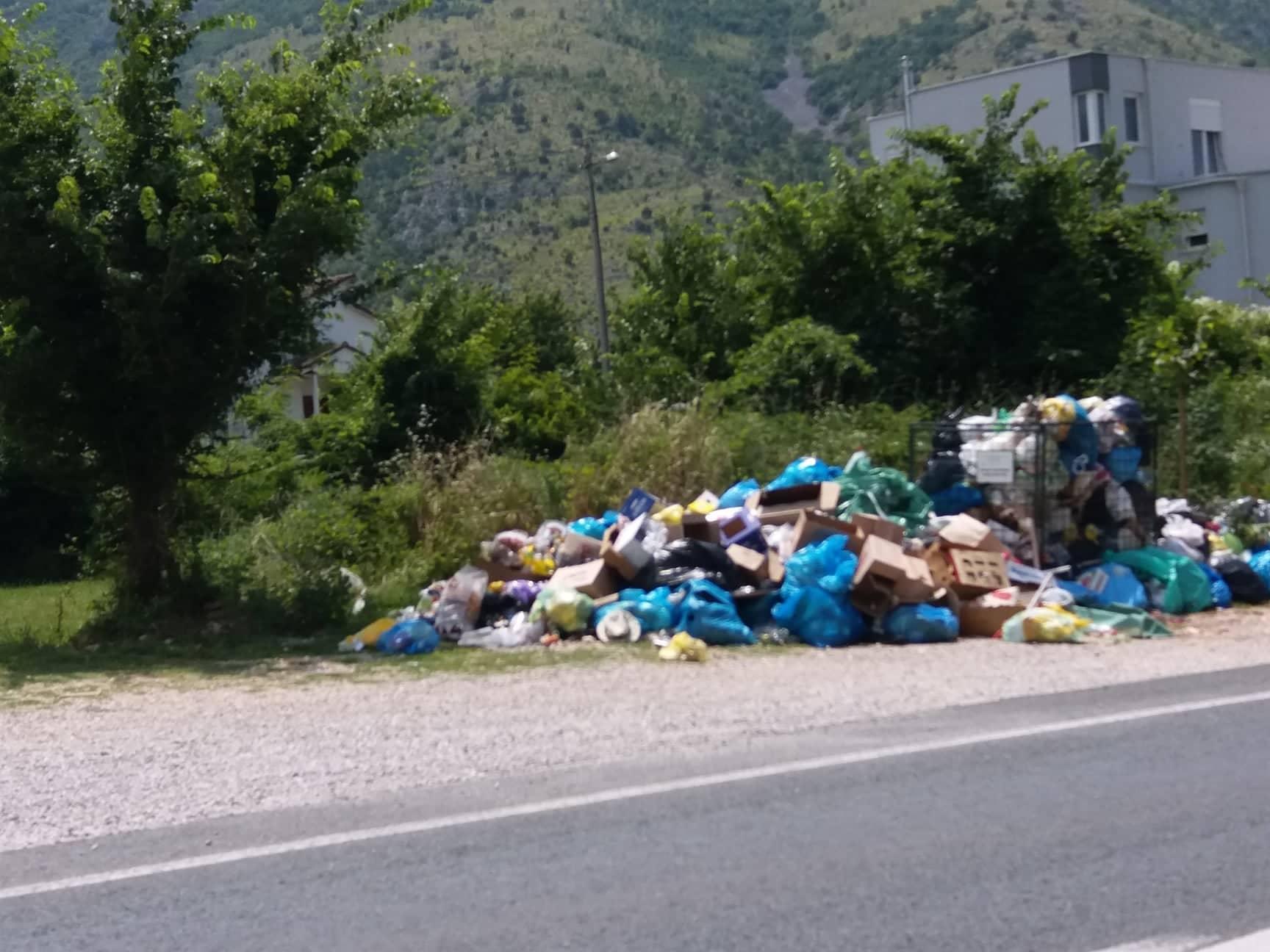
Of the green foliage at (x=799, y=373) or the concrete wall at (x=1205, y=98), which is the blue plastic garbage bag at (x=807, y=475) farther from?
the concrete wall at (x=1205, y=98)

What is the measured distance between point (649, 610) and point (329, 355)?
6781 mm

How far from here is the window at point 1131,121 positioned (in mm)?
45312

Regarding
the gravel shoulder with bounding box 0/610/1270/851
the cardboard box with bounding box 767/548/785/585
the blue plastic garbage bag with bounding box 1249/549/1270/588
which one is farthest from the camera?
the blue plastic garbage bag with bounding box 1249/549/1270/588

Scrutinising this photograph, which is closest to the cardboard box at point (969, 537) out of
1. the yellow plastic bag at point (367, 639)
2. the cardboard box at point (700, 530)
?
the cardboard box at point (700, 530)

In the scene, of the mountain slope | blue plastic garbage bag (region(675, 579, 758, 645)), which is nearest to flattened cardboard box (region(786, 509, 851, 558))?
blue plastic garbage bag (region(675, 579, 758, 645))

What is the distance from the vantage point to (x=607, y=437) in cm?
1930

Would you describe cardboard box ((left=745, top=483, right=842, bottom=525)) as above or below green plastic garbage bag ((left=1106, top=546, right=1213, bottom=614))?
above

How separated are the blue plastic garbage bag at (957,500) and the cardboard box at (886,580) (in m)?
2.11

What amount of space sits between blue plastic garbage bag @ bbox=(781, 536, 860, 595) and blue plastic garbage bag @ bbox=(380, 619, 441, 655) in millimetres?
3155

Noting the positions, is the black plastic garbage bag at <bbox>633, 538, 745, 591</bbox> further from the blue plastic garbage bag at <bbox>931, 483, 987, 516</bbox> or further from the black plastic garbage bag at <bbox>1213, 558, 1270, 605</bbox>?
the black plastic garbage bag at <bbox>1213, 558, 1270, 605</bbox>

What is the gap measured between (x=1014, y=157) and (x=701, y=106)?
72656 mm

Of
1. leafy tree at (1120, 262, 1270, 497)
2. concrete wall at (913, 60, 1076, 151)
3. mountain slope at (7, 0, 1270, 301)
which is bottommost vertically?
leafy tree at (1120, 262, 1270, 497)

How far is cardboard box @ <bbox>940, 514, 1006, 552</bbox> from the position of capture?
1386 centimetres

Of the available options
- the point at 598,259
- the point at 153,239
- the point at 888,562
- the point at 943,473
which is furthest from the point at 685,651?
the point at 598,259
